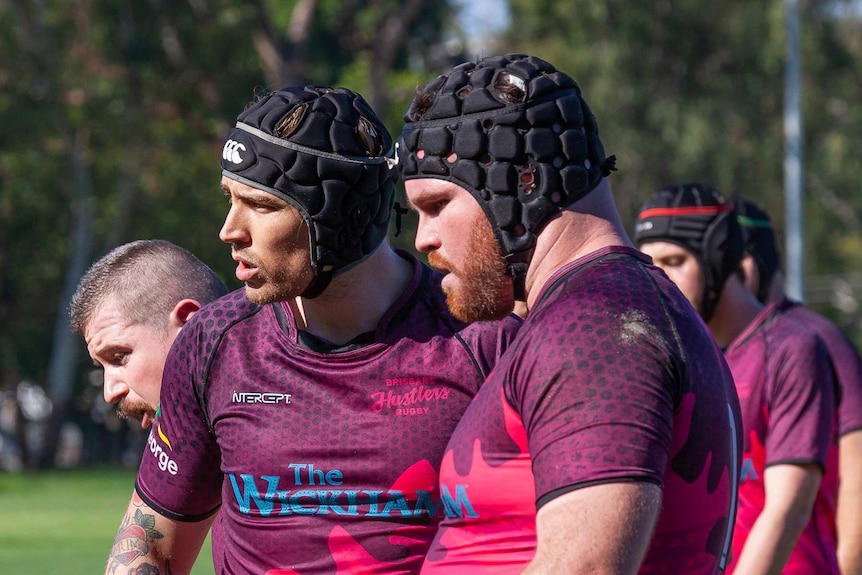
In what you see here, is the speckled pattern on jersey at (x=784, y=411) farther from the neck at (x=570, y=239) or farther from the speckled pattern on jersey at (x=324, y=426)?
the neck at (x=570, y=239)

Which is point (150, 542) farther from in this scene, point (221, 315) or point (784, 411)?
point (784, 411)

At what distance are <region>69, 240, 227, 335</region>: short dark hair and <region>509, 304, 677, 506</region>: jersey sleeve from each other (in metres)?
2.41

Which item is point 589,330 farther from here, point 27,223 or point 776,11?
point 27,223

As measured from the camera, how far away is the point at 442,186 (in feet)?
10.8

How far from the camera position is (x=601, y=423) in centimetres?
279

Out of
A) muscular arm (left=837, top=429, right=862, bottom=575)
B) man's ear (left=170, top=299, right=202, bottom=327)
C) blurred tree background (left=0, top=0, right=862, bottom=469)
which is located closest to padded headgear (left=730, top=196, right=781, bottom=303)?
muscular arm (left=837, top=429, right=862, bottom=575)

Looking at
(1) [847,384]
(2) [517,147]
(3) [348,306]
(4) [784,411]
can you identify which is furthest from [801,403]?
(2) [517,147]

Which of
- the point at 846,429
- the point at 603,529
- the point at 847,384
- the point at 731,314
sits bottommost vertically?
the point at 846,429

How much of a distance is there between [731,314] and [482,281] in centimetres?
333

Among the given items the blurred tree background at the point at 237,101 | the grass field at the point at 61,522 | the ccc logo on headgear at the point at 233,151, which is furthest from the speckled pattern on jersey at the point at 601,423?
the blurred tree background at the point at 237,101

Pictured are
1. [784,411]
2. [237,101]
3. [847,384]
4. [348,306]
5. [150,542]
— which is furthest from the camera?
[237,101]

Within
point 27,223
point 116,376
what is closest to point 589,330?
point 116,376

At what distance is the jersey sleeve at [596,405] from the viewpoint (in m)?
2.78

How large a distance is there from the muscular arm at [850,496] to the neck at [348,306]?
261cm
